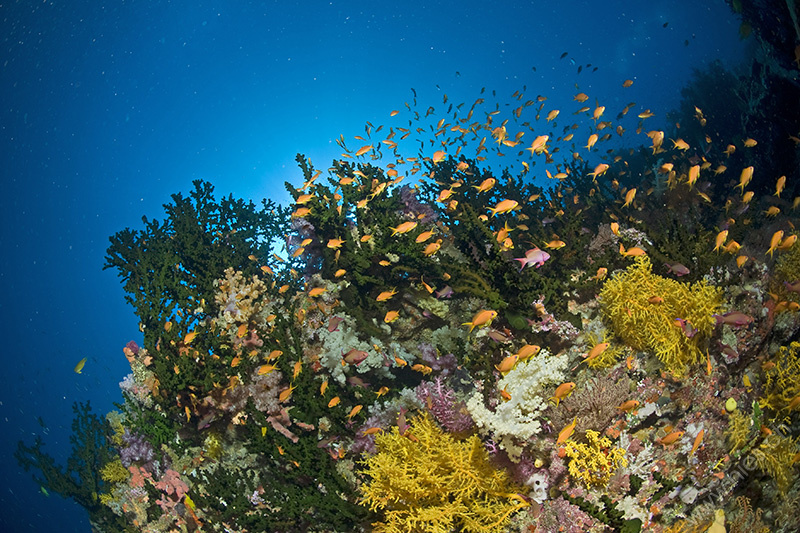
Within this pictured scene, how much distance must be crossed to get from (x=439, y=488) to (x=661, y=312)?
3.17m

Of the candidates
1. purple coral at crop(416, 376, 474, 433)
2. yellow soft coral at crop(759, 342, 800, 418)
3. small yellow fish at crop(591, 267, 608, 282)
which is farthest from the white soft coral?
yellow soft coral at crop(759, 342, 800, 418)

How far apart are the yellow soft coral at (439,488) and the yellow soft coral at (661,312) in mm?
2222

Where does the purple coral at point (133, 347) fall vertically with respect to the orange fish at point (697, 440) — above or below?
above

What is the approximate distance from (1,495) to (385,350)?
106 meters

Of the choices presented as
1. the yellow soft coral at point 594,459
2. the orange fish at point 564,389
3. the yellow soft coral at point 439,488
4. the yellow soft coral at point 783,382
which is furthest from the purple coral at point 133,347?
the yellow soft coral at point 783,382

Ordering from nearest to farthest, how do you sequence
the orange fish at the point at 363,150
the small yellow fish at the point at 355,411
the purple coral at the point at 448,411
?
1. the purple coral at the point at 448,411
2. the small yellow fish at the point at 355,411
3. the orange fish at the point at 363,150

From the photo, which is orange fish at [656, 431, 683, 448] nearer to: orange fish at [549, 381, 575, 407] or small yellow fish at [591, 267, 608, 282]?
orange fish at [549, 381, 575, 407]

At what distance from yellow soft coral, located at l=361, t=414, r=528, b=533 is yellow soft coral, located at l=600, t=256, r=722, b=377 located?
87.5 inches

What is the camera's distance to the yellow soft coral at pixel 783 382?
381cm

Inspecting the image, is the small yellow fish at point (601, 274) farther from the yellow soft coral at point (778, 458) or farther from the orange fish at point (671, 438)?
the yellow soft coral at point (778, 458)

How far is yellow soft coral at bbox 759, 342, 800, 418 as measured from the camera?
12.5ft

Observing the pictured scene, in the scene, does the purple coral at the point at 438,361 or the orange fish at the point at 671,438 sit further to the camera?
the purple coral at the point at 438,361

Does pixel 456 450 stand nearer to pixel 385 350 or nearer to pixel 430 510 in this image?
pixel 430 510

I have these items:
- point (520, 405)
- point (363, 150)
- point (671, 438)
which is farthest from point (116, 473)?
point (671, 438)
